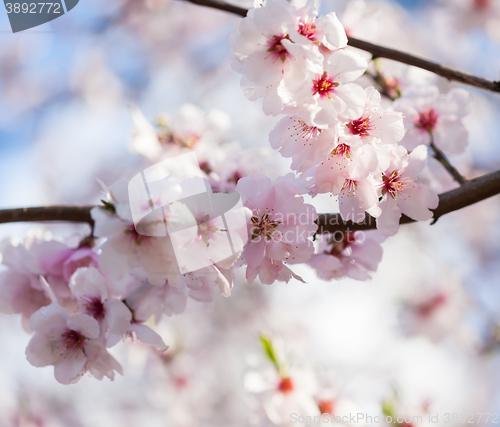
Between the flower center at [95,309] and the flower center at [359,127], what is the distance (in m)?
0.85

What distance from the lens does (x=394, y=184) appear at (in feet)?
3.36

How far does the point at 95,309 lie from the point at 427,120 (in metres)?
1.39

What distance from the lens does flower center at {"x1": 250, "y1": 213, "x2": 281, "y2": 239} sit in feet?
3.13

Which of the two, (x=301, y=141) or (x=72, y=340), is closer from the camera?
(x=301, y=141)

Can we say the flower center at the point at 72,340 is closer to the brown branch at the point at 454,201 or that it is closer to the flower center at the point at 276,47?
the brown branch at the point at 454,201

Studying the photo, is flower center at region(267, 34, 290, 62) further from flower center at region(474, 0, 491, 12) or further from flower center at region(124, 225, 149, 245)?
flower center at region(474, 0, 491, 12)

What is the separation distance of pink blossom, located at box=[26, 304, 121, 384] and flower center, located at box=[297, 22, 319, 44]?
0.92 metres

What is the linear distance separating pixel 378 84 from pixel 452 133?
19.8 inches

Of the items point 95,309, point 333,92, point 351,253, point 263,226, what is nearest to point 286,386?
point 351,253

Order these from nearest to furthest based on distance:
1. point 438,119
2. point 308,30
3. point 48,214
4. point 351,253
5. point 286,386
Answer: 1. point 308,30
2. point 48,214
3. point 351,253
4. point 438,119
5. point 286,386

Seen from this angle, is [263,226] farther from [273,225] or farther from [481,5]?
[481,5]

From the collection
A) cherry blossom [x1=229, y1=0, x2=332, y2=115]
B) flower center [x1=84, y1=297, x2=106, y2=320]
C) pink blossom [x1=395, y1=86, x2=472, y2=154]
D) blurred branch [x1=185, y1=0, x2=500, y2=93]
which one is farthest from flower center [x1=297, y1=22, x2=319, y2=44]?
flower center [x1=84, y1=297, x2=106, y2=320]

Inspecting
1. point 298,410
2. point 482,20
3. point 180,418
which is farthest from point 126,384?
point 482,20

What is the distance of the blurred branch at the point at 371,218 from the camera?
1.00m
